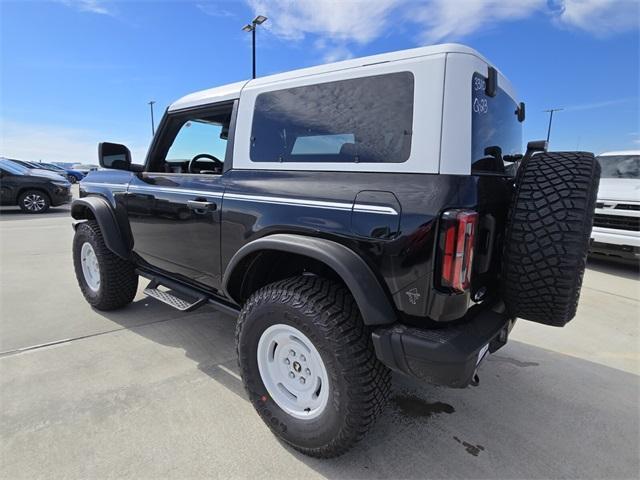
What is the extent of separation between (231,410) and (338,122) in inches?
70.8

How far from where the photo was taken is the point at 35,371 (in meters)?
2.69

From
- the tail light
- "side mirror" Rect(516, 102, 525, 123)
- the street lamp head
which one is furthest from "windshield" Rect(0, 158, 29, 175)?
the tail light

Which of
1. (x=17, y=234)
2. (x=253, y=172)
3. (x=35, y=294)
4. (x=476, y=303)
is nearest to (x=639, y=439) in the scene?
(x=476, y=303)

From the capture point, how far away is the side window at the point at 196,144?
2.85 m

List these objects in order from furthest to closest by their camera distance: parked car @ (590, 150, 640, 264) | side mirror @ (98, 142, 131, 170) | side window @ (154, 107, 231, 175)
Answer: parked car @ (590, 150, 640, 264)
side mirror @ (98, 142, 131, 170)
side window @ (154, 107, 231, 175)

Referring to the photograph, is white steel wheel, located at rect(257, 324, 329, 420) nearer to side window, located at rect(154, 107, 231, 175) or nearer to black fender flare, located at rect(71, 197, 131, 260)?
side window, located at rect(154, 107, 231, 175)

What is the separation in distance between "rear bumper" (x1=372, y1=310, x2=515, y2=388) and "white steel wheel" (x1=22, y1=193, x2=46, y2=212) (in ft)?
43.0

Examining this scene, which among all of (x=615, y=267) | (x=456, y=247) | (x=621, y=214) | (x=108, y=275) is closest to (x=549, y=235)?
(x=456, y=247)

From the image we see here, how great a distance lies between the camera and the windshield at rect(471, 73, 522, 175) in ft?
5.88

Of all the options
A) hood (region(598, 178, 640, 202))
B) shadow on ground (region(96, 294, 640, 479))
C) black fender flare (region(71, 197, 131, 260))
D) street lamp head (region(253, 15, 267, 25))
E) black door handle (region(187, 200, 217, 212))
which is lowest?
shadow on ground (region(96, 294, 640, 479))

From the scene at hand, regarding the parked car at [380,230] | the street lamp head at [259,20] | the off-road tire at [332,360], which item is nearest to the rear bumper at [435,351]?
the parked car at [380,230]

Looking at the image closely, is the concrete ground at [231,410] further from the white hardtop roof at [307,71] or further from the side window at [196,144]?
the white hardtop roof at [307,71]

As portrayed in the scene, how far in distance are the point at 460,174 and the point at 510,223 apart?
399 mm

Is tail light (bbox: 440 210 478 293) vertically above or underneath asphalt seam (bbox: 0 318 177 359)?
above
